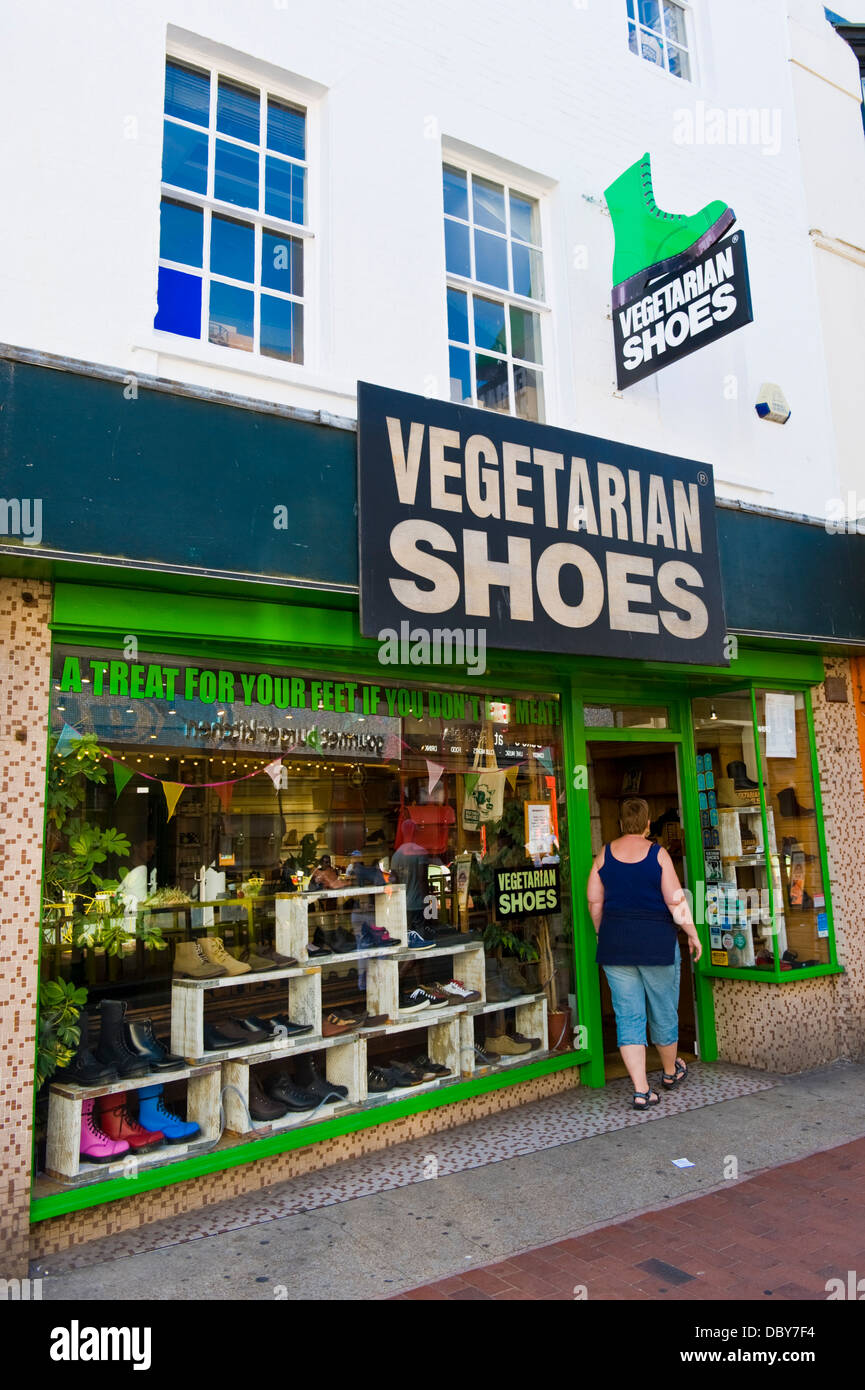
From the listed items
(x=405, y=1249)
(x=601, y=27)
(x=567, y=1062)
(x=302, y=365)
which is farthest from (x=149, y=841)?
(x=601, y=27)

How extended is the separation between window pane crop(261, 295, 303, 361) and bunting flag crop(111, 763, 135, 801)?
7.86 feet

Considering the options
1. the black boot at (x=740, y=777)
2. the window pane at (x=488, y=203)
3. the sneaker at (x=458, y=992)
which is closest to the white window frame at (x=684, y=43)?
the window pane at (x=488, y=203)

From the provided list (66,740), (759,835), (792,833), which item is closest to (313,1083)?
(66,740)

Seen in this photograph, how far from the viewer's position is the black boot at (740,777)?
7.07 meters

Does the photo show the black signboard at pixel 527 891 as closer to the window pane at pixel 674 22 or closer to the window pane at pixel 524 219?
the window pane at pixel 524 219

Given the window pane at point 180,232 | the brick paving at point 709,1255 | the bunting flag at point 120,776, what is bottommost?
the brick paving at point 709,1255

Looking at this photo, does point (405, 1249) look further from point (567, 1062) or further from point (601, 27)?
point (601, 27)

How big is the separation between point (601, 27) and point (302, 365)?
4.27 meters

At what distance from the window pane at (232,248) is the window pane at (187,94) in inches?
21.6

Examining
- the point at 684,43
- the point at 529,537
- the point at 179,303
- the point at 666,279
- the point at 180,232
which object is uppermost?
the point at 684,43

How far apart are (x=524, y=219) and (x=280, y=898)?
503 centimetres

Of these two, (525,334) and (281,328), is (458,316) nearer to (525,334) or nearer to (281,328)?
(525,334)

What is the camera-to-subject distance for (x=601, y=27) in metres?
7.12

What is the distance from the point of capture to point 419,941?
570 cm
